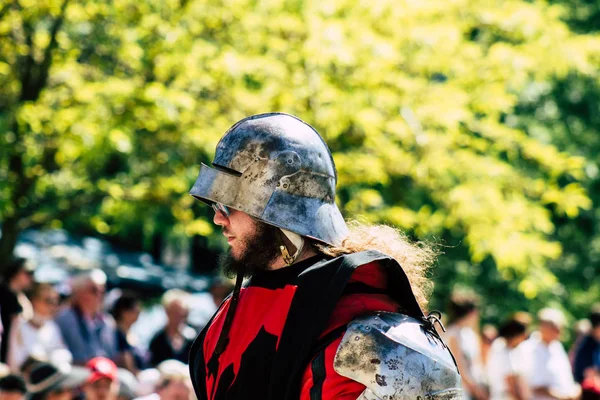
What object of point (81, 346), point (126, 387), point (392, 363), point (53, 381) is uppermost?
point (392, 363)

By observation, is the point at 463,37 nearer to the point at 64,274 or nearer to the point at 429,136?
the point at 429,136

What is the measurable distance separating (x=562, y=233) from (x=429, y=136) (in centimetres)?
696

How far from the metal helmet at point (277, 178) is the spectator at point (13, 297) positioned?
391 cm

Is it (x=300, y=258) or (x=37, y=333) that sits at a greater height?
(x=300, y=258)

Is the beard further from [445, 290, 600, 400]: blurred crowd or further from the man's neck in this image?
[445, 290, 600, 400]: blurred crowd

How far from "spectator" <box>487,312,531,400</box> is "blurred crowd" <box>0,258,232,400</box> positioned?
240 cm

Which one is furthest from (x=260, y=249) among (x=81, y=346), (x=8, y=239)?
(x=8, y=239)

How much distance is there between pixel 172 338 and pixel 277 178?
512 cm

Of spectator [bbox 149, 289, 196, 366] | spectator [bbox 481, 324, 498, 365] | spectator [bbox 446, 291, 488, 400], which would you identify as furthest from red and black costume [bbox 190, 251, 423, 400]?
spectator [bbox 481, 324, 498, 365]

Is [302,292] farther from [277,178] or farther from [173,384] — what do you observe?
[173,384]

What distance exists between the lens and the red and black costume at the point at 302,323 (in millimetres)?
2572

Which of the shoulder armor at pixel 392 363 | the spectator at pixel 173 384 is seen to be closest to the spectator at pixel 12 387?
the spectator at pixel 173 384

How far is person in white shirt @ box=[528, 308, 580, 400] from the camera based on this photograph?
8.34m

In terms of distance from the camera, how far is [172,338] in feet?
25.5
